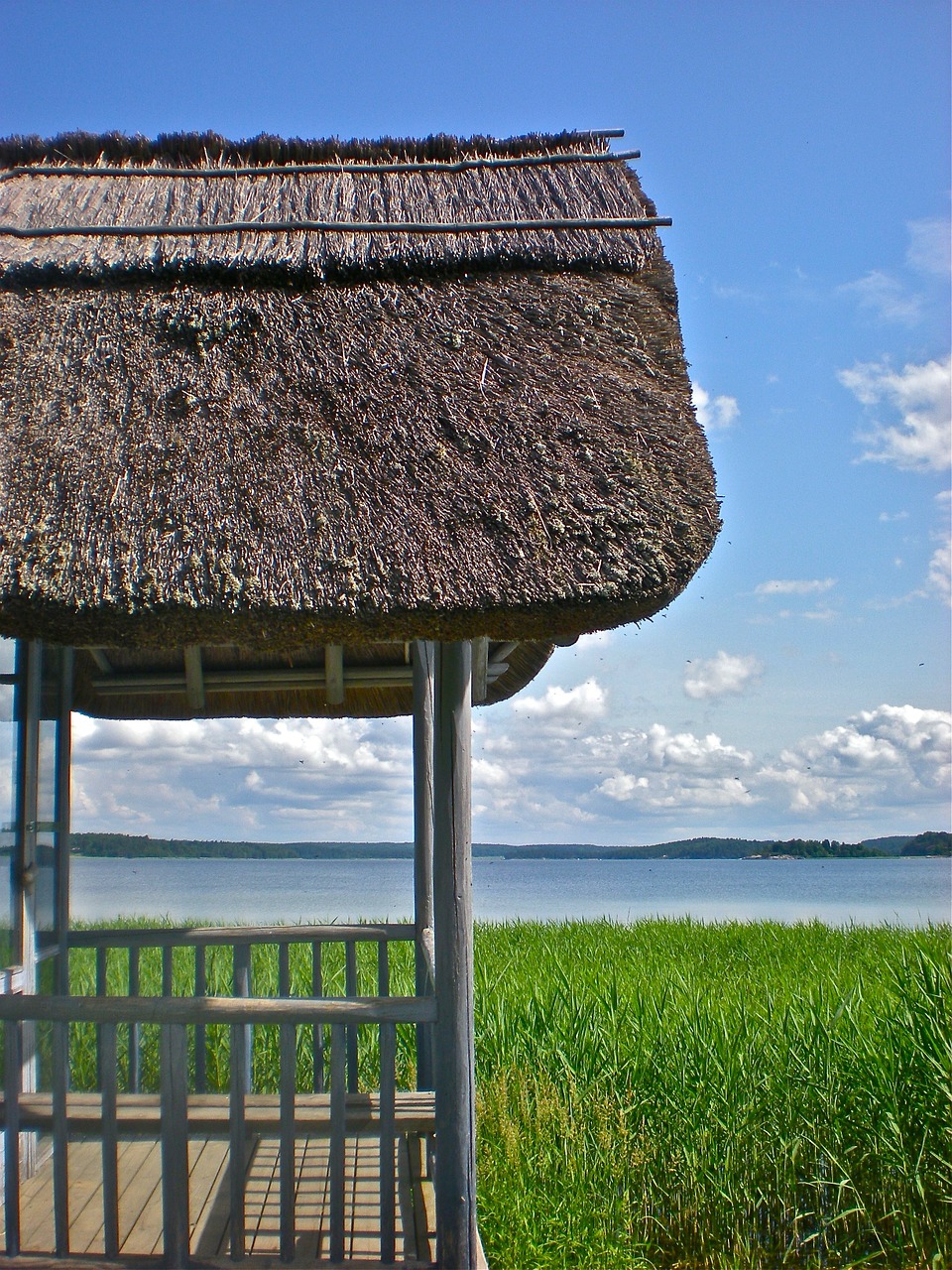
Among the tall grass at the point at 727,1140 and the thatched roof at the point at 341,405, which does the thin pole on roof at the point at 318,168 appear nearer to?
the thatched roof at the point at 341,405

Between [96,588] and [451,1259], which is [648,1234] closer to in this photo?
[451,1259]

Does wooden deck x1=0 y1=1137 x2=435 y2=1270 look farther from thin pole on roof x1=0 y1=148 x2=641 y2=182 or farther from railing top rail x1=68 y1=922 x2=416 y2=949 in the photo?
thin pole on roof x1=0 y1=148 x2=641 y2=182

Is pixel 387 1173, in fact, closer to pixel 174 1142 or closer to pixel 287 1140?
pixel 287 1140

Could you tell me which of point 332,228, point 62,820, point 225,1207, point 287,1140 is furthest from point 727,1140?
point 332,228

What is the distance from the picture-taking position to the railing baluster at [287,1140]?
9.07ft

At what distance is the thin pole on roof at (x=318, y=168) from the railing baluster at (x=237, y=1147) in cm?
361

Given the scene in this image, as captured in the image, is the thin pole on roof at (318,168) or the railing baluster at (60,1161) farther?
the thin pole on roof at (318,168)

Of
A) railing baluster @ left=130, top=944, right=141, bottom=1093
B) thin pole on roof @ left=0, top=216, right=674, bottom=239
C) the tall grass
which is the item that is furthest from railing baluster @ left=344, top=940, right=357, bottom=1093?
thin pole on roof @ left=0, top=216, right=674, bottom=239

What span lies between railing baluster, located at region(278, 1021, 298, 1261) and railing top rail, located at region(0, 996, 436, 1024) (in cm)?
8

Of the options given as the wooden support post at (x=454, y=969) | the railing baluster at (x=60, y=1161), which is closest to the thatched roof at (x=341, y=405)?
the wooden support post at (x=454, y=969)

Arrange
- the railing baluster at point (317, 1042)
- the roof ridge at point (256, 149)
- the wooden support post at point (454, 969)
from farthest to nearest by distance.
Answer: the roof ridge at point (256, 149) < the railing baluster at point (317, 1042) < the wooden support post at point (454, 969)

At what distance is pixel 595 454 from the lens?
3.10 metres

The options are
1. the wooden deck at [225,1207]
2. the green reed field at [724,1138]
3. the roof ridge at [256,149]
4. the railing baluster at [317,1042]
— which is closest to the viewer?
the wooden deck at [225,1207]

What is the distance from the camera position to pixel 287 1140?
2824 mm
